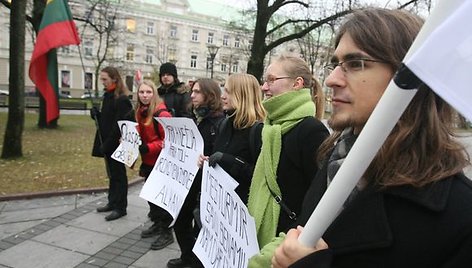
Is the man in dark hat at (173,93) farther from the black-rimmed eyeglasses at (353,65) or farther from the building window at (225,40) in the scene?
the building window at (225,40)

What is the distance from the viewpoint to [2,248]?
14.2ft

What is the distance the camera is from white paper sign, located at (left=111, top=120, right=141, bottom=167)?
501 cm

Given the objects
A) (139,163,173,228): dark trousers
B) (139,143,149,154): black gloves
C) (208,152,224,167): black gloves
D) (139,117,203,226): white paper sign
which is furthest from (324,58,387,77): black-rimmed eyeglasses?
(139,163,173,228): dark trousers

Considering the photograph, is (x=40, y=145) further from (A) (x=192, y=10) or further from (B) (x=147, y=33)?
(A) (x=192, y=10)

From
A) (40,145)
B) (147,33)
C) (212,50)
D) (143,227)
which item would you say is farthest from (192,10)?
(143,227)

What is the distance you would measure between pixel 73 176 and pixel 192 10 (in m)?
73.1

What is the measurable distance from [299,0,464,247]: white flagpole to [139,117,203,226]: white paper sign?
109 inches

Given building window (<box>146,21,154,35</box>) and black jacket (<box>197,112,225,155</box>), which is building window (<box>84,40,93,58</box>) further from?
black jacket (<box>197,112,225,155</box>)

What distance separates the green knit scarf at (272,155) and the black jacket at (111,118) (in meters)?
3.30

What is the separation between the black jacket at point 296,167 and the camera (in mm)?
2404

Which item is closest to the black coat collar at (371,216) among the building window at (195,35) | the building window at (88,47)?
the building window at (88,47)

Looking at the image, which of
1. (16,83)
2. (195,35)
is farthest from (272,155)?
(195,35)

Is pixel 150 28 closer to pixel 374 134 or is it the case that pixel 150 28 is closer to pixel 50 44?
pixel 50 44

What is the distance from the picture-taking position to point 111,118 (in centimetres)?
553
